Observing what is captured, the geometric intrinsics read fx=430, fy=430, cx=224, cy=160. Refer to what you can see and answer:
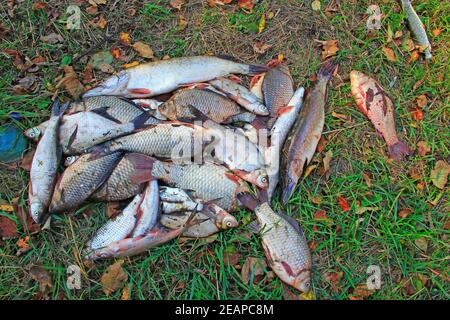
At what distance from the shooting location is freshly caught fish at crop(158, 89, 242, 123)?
10.7 feet

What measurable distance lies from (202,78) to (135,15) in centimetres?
96

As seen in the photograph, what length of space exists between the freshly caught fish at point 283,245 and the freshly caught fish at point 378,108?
1099 millimetres

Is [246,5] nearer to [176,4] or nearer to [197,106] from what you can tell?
[176,4]

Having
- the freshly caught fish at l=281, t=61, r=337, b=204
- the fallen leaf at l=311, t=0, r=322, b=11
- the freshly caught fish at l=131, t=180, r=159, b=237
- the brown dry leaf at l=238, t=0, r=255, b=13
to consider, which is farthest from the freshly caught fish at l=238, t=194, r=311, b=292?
the fallen leaf at l=311, t=0, r=322, b=11

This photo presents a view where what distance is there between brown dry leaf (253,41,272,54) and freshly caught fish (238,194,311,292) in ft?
4.55

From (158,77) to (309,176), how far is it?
1442mm

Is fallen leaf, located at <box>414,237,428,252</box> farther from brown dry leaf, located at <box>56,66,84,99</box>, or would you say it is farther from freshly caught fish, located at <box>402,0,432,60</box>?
brown dry leaf, located at <box>56,66,84,99</box>

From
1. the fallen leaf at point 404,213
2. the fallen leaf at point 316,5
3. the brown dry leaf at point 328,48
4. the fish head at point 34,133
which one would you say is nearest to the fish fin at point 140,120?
the fish head at point 34,133

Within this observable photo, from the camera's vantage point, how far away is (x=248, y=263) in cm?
314

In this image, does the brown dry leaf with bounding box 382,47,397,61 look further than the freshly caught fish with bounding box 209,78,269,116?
Yes

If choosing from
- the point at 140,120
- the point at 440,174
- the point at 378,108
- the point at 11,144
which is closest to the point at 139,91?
the point at 140,120

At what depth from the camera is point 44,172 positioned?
123 inches

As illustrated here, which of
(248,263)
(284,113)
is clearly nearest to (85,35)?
(284,113)

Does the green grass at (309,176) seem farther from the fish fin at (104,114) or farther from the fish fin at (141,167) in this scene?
the fish fin at (104,114)
